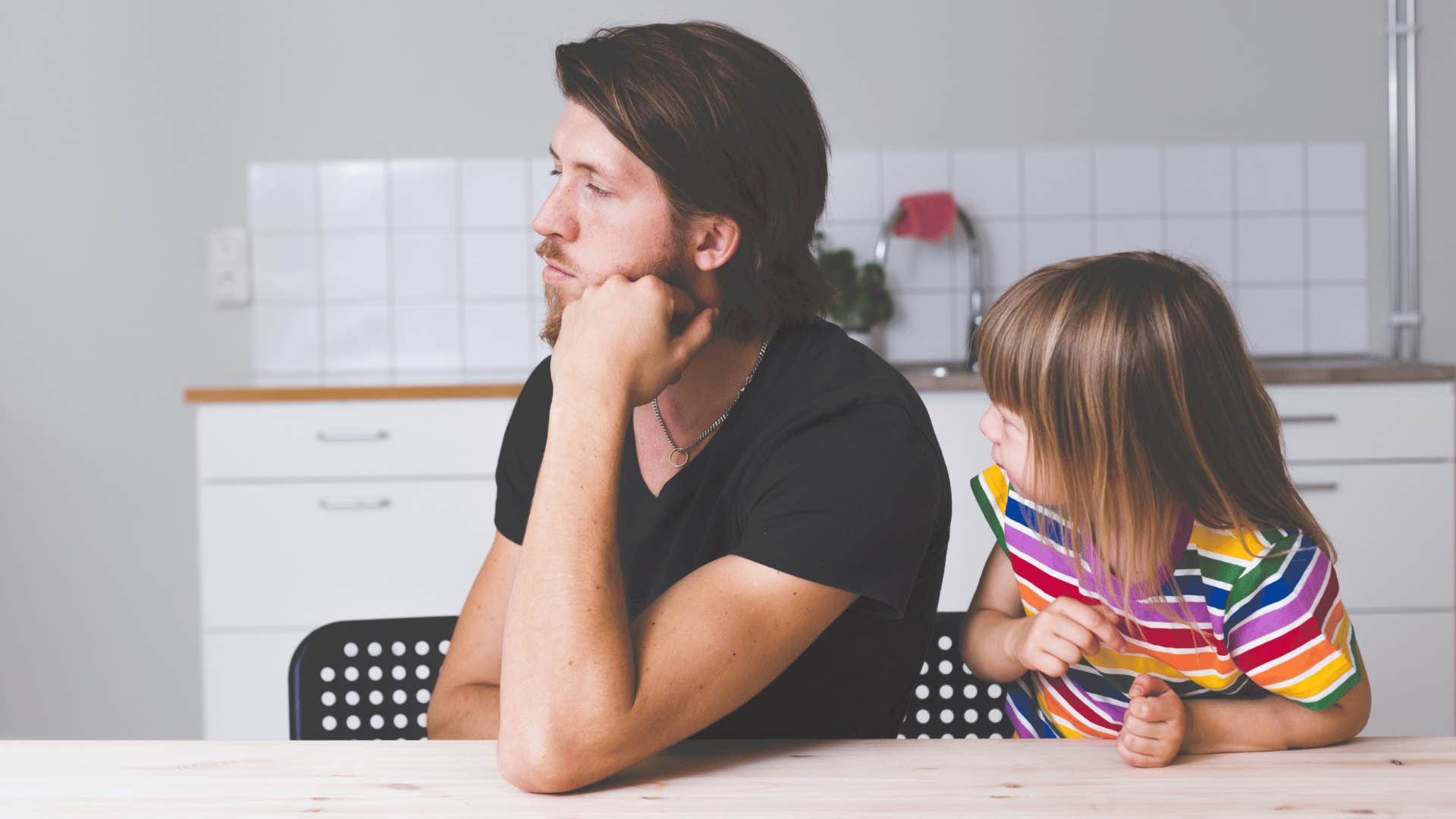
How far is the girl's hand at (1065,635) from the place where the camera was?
87 centimetres

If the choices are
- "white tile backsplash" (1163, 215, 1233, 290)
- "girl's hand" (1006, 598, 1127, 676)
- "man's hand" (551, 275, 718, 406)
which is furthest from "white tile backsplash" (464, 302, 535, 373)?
"girl's hand" (1006, 598, 1127, 676)

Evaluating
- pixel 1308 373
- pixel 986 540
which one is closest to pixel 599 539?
pixel 986 540

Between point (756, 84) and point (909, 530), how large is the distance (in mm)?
362

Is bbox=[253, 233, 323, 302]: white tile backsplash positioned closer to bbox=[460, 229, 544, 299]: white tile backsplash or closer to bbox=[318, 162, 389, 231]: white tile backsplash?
bbox=[318, 162, 389, 231]: white tile backsplash

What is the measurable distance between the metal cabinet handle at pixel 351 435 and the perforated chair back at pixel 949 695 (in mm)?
1512

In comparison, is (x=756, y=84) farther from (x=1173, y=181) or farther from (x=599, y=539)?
(x=1173, y=181)

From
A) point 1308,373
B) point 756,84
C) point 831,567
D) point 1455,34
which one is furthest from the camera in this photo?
point 1455,34

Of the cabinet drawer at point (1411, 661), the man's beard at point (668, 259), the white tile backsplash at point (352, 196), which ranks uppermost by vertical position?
the white tile backsplash at point (352, 196)

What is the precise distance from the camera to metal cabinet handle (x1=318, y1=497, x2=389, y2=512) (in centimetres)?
235

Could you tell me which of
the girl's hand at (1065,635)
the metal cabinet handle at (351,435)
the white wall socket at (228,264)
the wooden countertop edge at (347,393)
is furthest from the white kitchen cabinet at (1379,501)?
the white wall socket at (228,264)

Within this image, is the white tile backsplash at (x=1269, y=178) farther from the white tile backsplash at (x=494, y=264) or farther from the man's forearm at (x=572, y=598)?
the man's forearm at (x=572, y=598)

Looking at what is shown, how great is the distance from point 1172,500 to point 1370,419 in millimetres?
1625

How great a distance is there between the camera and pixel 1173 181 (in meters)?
2.84

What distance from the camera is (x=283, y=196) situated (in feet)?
9.37
